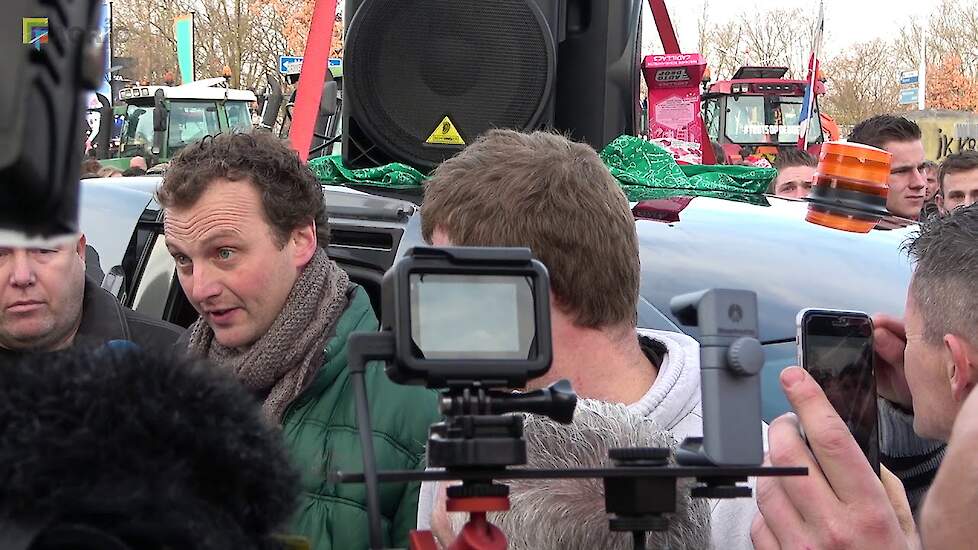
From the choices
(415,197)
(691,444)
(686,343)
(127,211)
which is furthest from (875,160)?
(691,444)

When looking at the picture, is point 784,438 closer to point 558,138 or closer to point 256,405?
point 256,405

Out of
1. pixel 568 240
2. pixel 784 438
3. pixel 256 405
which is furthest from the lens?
pixel 568 240

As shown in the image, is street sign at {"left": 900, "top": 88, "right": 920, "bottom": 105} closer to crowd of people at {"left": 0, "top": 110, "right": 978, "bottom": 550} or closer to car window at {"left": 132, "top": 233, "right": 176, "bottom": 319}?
car window at {"left": 132, "top": 233, "right": 176, "bottom": 319}

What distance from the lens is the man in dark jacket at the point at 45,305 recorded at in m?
3.22

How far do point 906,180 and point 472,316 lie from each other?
4844mm

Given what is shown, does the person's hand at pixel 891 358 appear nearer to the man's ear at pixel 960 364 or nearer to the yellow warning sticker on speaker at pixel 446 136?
the man's ear at pixel 960 364

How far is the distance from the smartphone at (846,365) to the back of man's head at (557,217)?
510 mm

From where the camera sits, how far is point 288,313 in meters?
2.82

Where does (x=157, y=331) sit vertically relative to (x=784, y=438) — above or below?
below

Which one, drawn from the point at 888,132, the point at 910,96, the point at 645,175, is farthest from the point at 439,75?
the point at 910,96

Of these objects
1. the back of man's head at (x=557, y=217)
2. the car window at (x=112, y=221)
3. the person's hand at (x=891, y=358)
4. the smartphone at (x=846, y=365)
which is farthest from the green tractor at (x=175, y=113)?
the smartphone at (x=846, y=365)

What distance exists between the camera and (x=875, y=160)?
13.4ft

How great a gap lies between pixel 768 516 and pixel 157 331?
235 centimetres

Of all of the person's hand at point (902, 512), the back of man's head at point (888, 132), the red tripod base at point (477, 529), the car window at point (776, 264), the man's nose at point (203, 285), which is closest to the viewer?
the red tripod base at point (477, 529)
